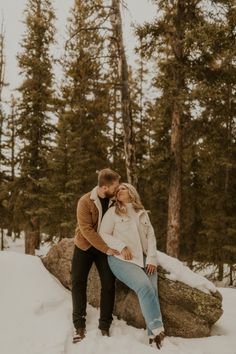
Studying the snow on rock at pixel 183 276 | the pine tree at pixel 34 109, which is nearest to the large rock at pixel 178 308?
the snow on rock at pixel 183 276

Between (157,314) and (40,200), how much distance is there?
1425 cm

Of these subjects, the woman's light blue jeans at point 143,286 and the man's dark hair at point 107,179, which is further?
the man's dark hair at point 107,179

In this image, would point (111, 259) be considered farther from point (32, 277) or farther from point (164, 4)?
point (164, 4)

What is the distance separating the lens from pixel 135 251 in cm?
652

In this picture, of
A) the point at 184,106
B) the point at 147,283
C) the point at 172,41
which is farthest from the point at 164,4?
the point at 147,283

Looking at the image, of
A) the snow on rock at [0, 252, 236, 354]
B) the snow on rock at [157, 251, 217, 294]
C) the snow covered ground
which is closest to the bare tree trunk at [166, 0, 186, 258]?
the snow covered ground

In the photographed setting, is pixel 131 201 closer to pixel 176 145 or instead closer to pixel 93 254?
pixel 93 254

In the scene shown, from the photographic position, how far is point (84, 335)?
20.2 feet

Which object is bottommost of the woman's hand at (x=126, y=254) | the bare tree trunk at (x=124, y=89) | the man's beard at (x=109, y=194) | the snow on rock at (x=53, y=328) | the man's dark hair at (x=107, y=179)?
the snow on rock at (x=53, y=328)

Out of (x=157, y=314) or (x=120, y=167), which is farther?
(x=120, y=167)

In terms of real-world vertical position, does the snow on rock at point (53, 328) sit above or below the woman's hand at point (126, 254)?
below

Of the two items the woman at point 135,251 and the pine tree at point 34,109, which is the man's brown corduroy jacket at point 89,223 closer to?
the woman at point 135,251

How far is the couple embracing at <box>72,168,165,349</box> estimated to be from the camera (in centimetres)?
627

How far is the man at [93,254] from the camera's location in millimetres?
6312
